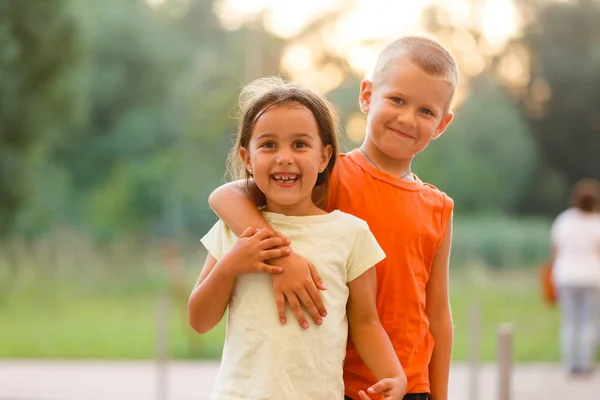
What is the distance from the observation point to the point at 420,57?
7.59ft

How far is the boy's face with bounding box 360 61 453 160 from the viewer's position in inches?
90.9

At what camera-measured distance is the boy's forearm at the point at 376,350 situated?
2.16 meters

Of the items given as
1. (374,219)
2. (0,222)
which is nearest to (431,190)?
(374,219)

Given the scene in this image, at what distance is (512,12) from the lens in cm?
2508

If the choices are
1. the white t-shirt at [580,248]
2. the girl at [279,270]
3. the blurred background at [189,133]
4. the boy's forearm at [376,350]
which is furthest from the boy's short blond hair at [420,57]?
the blurred background at [189,133]

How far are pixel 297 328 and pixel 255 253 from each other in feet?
0.63

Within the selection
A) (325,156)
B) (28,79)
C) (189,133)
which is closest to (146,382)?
(325,156)

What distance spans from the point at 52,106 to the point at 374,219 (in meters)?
18.5

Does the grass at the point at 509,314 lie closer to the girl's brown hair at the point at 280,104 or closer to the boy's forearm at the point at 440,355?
the boy's forearm at the point at 440,355

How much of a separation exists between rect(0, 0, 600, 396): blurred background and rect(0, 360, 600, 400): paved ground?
5.39 m

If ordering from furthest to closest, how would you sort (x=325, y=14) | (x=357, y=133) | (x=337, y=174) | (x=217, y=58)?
(x=217, y=58), (x=325, y=14), (x=357, y=133), (x=337, y=174)

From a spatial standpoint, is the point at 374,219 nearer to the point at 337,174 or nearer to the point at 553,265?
the point at 337,174

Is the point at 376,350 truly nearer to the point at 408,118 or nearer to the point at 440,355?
the point at 440,355

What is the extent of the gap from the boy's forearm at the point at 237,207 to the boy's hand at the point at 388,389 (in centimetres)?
44
